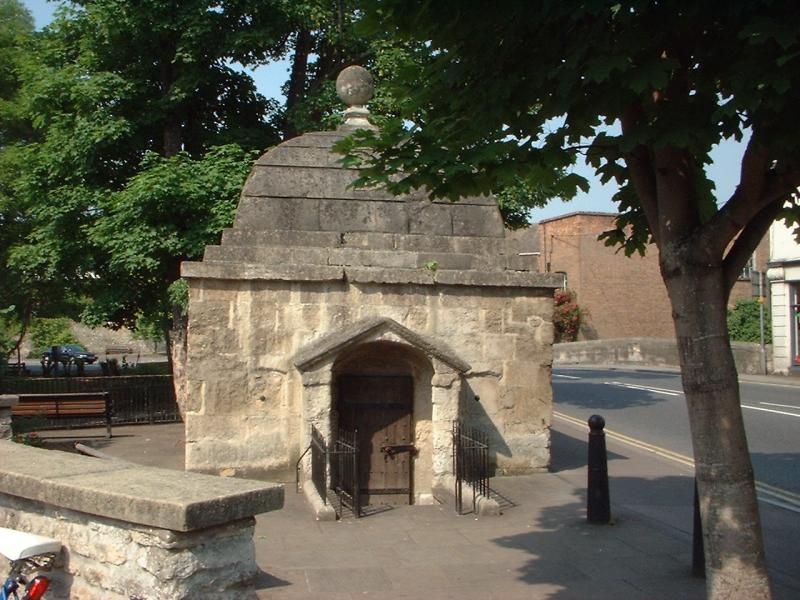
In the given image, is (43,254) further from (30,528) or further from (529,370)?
(30,528)

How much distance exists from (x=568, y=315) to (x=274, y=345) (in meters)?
41.6

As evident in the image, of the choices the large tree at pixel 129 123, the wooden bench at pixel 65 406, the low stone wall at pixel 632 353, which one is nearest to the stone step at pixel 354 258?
the large tree at pixel 129 123

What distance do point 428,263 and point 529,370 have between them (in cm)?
203

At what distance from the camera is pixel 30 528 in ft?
16.8

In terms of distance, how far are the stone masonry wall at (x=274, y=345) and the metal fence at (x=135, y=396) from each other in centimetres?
888

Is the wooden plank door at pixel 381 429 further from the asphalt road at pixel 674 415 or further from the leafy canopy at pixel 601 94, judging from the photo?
the leafy canopy at pixel 601 94

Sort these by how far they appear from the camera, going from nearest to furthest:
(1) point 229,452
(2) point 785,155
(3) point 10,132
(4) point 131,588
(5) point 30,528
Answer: (4) point 131,588, (2) point 785,155, (5) point 30,528, (1) point 229,452, (3) point 10,132

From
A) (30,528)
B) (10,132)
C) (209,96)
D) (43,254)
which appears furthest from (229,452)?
(10,132)

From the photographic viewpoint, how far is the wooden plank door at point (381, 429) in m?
11.9

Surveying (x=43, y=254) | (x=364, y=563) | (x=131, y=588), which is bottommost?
(x=364, y=563)

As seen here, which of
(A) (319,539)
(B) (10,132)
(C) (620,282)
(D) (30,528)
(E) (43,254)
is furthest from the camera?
(C) (620,282)

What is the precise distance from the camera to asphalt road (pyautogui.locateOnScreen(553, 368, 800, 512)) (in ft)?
43.2

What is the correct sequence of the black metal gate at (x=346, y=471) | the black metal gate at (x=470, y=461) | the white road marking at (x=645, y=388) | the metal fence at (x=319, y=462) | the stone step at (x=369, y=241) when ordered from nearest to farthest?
the black metal gate at (x=346, y=471), the black metal gate at (x=470, y=461), the metal fence at (x=319, y=462), the stone step at (x=369, y=241), the white road marking at (x=645, y=388)

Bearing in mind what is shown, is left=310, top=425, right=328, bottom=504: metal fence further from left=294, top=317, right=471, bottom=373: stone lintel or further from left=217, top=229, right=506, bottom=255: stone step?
left=217, top=229, right=506, bottom=255: stone step
